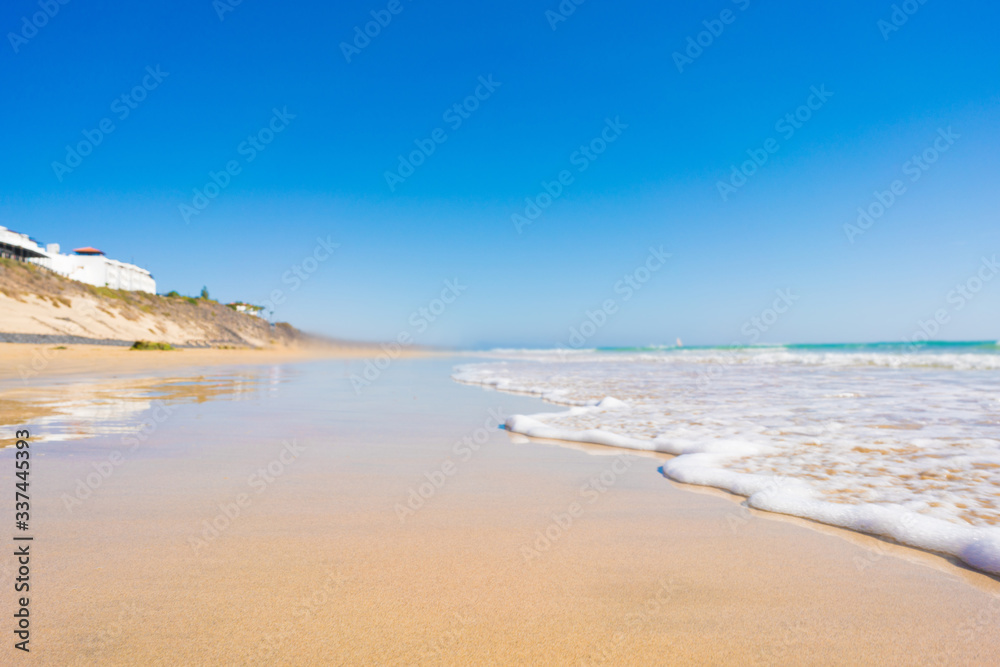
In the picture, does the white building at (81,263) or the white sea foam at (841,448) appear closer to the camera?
the white sea foam at (841,448)

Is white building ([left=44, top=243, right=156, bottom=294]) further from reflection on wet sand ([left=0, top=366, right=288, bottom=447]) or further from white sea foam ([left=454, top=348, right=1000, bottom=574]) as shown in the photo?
white sea foam ([left=454, top=348, right=1000, bottom=574])

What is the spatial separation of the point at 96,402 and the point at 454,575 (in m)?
6.67

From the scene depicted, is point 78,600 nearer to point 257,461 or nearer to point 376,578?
point 376,578

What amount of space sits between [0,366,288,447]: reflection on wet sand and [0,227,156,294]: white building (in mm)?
38996

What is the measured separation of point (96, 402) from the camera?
20.3 ft

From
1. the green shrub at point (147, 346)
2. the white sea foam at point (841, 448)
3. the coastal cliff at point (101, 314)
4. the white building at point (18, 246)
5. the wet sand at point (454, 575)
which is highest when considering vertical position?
the white building at point (18, 246)

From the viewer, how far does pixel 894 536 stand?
2.26 meters

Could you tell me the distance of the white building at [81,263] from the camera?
3819cm

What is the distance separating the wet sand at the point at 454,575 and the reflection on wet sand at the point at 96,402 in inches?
39.8

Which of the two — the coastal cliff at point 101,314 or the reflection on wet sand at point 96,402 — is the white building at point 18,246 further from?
the reflection on wet sand at point 96,402

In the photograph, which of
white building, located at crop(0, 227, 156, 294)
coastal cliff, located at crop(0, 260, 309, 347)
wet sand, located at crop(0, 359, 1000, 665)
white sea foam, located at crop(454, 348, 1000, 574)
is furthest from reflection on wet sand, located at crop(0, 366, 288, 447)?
white building, located at crop(0, 227, 156, 294)

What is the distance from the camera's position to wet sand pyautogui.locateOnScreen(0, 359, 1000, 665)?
1389 mm

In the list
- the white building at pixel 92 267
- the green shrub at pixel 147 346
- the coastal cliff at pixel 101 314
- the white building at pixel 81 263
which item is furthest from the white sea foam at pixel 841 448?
the white building at pixel 92 267

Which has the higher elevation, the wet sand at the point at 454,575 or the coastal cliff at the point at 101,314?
the coastal cliff at the point at 101,314
